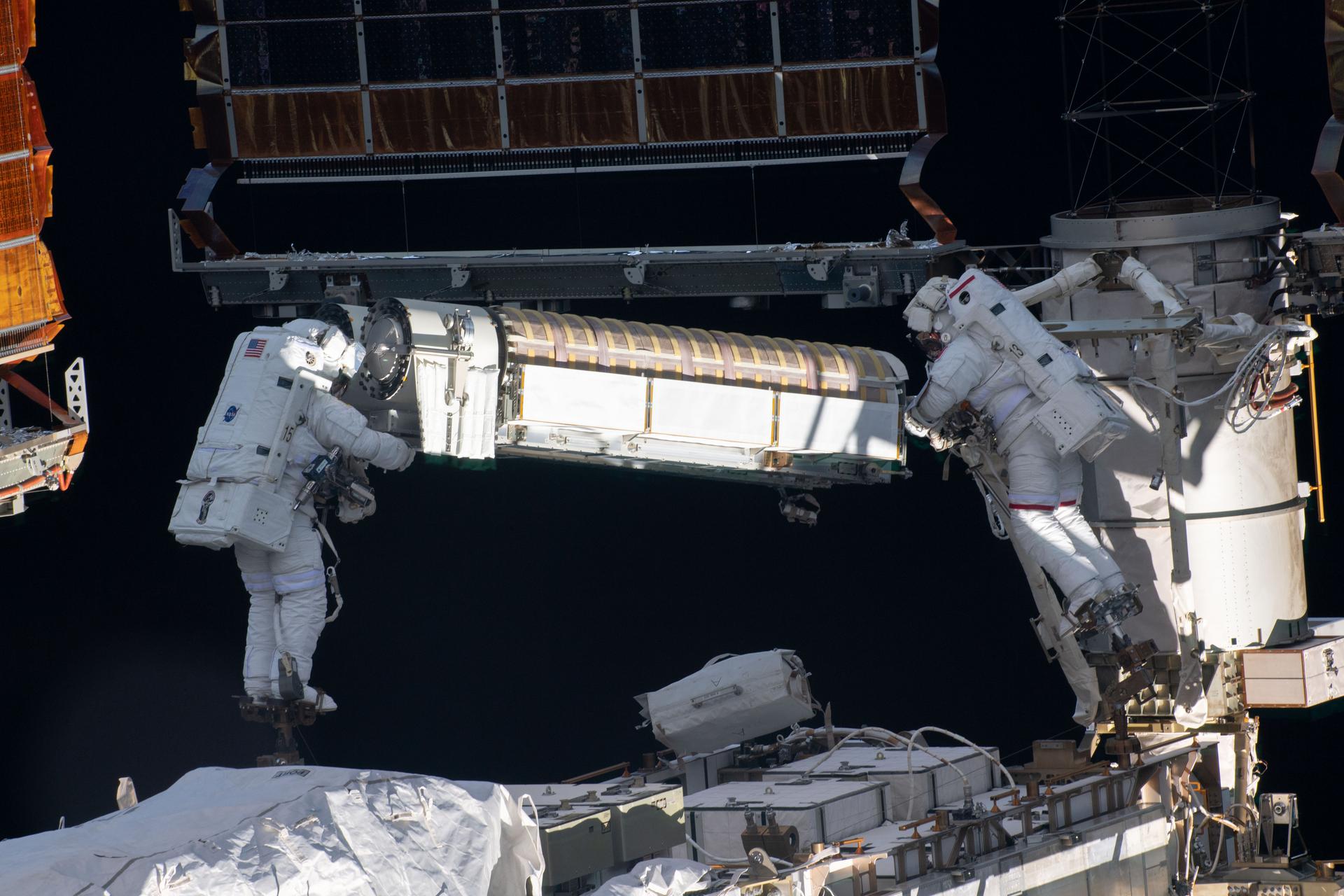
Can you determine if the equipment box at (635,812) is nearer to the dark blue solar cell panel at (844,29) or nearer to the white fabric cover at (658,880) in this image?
the white fabric cover at (658,880)

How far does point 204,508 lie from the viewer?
1305cm

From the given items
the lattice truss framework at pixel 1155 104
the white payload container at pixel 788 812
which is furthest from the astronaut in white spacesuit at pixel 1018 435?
the lattice truss framework at pixel 1155 104

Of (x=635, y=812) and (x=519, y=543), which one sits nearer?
(x=635, y=812)

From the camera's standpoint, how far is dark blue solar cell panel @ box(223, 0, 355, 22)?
1600cm

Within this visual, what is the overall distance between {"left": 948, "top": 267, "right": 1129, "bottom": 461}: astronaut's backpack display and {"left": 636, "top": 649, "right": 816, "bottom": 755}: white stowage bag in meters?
2.23

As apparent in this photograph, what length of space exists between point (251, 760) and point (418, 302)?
5.91 metres

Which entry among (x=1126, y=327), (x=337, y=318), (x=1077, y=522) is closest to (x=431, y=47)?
(x=337, y=318)

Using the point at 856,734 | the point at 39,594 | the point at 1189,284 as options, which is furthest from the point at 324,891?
the point at 39,594

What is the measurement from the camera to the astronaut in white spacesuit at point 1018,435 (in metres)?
13.9

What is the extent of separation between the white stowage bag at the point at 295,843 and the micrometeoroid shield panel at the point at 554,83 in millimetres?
6933

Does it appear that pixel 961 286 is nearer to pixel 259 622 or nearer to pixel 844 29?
pixel 844 29

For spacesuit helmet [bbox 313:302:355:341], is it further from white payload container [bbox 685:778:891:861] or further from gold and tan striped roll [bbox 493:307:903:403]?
white payload container [bbox 685:778:891:861]

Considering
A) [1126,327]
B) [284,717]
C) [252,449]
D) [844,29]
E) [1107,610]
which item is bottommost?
[284,717]

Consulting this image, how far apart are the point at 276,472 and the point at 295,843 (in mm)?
4255
